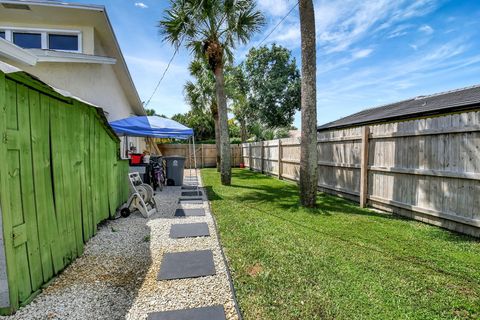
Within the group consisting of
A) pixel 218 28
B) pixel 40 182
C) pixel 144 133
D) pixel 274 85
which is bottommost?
pixel 40 182

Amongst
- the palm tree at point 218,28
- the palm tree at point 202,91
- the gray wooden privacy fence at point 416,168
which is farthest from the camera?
the palm tree at point 202,91

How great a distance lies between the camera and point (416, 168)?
5.33 meters

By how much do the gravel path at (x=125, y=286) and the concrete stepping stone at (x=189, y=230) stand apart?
216 mm

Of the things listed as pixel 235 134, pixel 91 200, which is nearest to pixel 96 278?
pixel 91 200

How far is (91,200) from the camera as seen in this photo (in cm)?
446

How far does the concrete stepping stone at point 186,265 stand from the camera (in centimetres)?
321

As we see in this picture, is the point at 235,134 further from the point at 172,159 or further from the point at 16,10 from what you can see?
the point at 16,10

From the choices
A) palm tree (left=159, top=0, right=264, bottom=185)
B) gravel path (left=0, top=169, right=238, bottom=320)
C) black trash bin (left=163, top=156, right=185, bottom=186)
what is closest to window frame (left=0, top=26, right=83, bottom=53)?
palm tree (left=159, top=0, right=264, bottom=185)

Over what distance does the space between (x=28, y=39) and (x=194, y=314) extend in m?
9.83

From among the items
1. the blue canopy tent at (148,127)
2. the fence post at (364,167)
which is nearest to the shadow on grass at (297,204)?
the fence post at (364,167)

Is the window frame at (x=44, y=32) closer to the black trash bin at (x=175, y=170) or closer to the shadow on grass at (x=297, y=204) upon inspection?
the black trash bin at (x=175, y=170)

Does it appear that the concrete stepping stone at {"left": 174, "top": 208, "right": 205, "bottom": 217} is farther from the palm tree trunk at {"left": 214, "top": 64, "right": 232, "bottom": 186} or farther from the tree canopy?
the tree canopy

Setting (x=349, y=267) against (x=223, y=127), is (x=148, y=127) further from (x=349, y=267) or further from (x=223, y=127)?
(x=349, y=267)

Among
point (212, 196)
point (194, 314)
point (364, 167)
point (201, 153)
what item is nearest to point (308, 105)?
point (364, 167)
